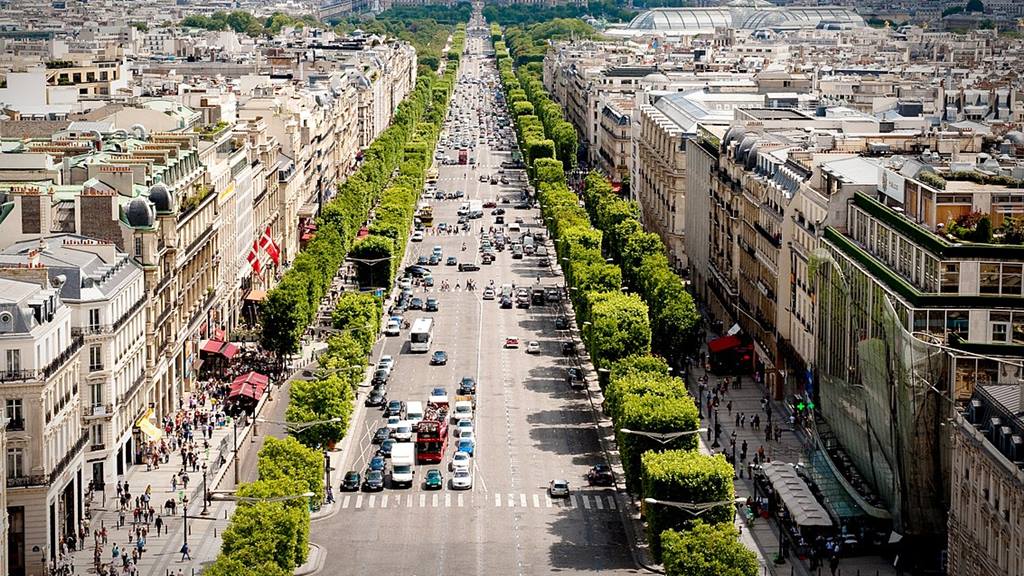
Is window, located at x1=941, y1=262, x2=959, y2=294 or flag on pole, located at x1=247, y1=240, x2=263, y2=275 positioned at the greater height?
window, located at x1=941, y1=262, x2=959, y2=294

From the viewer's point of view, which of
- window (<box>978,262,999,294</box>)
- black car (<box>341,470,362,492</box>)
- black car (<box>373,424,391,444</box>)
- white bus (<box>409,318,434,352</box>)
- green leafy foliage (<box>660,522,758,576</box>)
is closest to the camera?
green leafy foliage (<box>660,522,758,576</box>)

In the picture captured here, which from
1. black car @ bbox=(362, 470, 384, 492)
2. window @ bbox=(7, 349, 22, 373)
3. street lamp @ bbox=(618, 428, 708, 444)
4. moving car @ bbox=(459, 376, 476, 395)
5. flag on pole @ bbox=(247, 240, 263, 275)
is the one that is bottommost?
black car @ bbox=(362, 470, 384, 492)

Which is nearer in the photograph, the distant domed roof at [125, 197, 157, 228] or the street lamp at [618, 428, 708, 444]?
the street lamp at [618, 428, 708, 444]

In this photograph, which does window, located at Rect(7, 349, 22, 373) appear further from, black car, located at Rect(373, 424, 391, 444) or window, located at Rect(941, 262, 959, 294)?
window, located at Rect(941, 262, 959, 294)

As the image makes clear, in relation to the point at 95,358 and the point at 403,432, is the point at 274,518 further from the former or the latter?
the point at 403,432

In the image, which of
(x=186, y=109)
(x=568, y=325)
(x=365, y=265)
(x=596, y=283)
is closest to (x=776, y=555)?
(x=596, y=283)

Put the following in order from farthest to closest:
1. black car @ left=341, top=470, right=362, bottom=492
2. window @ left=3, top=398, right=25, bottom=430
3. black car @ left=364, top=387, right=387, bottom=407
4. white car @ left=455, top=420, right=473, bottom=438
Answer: black car @ left=364, top=387, right=387, bottom=407 → white car @ left=455, top=420, right=473, bottom=438 → black car @ left=341, top=470, right=362, bottom=492 → window @ left=3, top=398, right=25, bottom=430

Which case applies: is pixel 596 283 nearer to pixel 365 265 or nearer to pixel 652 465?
pixel 365 265

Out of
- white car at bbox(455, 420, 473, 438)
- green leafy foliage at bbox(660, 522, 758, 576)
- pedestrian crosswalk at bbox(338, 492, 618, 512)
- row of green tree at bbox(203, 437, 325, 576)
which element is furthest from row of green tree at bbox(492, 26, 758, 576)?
row of green tree at bbox(203, 437, 325, 576)
